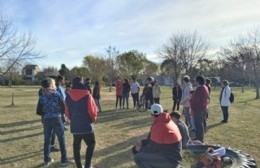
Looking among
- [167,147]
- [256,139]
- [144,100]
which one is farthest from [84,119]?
[144,100]

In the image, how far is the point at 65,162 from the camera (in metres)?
8.27

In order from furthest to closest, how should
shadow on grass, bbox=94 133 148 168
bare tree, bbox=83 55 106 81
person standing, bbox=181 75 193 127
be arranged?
bare tree, bbox=83 55 106 81 < person standing, bbox=181 75 193 127 < shadow on grass, bbox=94 133 148 168

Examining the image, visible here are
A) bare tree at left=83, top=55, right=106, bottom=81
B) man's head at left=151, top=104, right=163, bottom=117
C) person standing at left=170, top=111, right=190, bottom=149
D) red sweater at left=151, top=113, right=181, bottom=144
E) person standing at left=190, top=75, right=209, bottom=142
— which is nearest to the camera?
red sweater at left=151, top=113, right=181, bottom=144

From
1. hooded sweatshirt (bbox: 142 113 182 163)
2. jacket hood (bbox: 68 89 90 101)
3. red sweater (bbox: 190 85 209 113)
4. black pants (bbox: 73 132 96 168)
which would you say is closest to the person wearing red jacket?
hooded sweatshirt (bbox: 142 113 182 163)

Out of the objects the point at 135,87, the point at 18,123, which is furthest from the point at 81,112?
the point at 135,87

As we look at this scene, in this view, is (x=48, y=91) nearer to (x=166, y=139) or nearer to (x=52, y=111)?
(x=52, y=111)

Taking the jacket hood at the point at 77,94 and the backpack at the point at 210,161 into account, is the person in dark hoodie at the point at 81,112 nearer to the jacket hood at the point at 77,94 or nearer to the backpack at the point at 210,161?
the jacket hood at the point at 77,94

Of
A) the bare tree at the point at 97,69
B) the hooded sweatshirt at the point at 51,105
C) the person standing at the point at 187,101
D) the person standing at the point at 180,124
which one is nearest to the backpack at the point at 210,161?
the person standing at the point at 180,124

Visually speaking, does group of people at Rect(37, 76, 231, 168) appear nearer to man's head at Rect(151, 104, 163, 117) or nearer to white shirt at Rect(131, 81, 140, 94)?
man's head at Rect(151, 104, 163, 117)

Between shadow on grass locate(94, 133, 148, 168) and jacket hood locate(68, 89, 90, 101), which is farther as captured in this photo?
shadow on grass locate(94, 133, 148, 168)

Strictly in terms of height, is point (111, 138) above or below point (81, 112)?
below

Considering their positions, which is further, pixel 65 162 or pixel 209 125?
pixel 209 125

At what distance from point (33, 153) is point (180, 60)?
36.1 metres

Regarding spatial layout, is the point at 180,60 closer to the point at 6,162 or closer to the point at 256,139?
the point at 256,139
